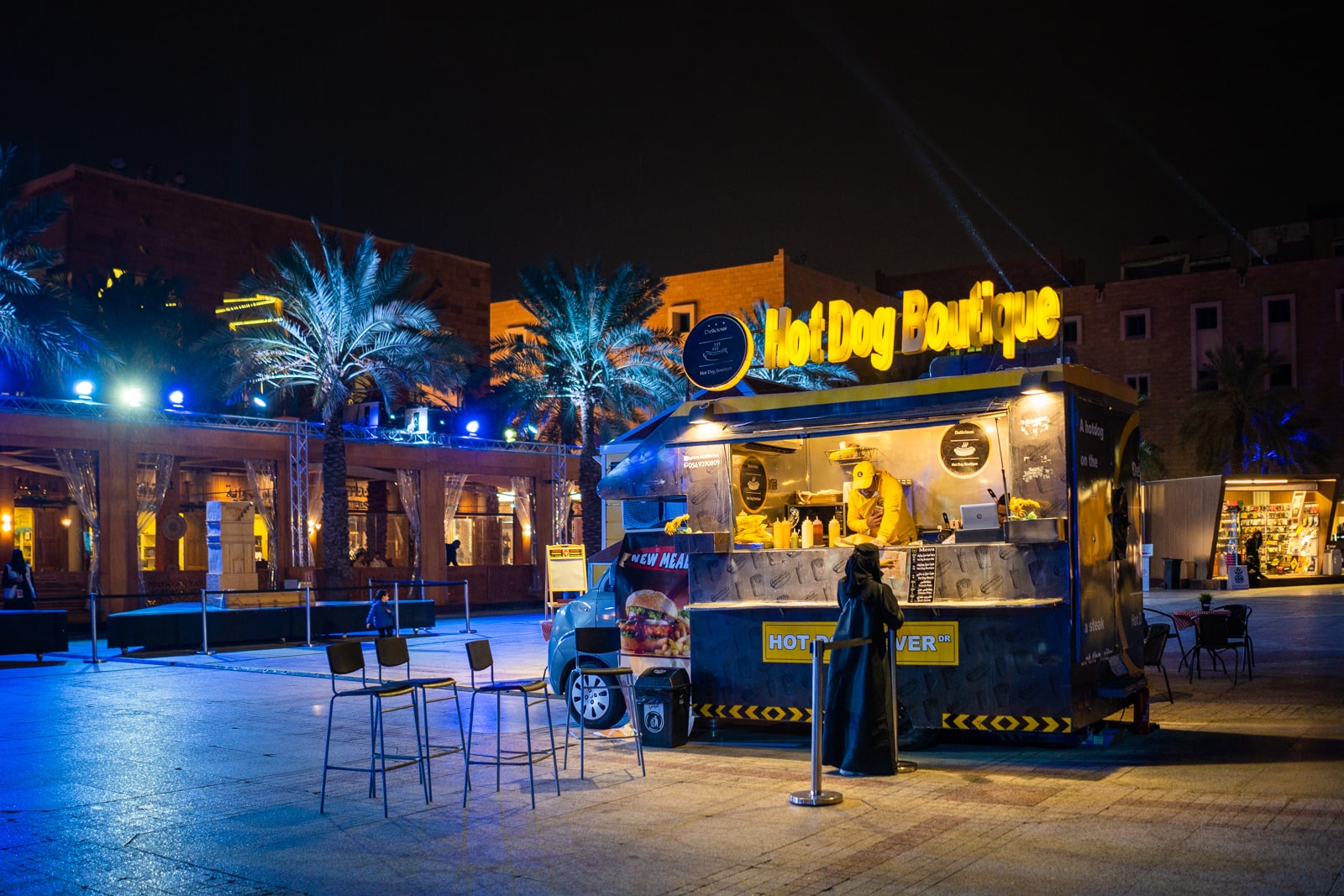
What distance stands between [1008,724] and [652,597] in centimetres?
346

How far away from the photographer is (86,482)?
3064 cm

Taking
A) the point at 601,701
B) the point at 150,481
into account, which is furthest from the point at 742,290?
the point at 601,701

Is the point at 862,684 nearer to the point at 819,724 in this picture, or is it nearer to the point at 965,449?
the point at 819,724

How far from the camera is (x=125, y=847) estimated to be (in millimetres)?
6961

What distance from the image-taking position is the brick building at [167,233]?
131ft

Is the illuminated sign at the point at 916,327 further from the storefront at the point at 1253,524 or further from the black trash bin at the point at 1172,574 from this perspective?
the storefront at the point at 1253,524

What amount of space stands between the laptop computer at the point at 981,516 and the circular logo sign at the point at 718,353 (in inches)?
110

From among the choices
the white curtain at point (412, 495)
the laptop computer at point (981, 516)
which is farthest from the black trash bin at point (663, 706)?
the white curtain at point (412, 495)

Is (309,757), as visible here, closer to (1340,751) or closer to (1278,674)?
(1340,751)

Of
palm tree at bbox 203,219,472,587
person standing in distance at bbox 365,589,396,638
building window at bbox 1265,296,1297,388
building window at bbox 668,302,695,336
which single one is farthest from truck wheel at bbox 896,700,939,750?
building window at bbox 1265,296,1297,388

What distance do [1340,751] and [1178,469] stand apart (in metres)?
53.0

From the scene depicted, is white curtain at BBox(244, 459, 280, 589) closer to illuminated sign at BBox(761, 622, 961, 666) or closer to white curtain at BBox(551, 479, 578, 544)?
white curtain at BBox(551, 479, 578, 544)

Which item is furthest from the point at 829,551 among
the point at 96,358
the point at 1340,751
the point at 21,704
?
the point at 96,358

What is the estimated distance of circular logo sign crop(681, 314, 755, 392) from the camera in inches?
461
